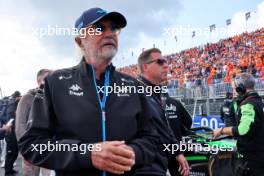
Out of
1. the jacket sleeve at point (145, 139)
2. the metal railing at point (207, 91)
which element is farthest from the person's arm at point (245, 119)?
the metal railing at point (207, 91)

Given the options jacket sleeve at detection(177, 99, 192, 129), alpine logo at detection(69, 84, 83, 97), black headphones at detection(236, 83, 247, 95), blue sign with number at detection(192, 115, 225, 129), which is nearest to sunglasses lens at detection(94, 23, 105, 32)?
alpine logo at detection(69, 84, 83, 97)

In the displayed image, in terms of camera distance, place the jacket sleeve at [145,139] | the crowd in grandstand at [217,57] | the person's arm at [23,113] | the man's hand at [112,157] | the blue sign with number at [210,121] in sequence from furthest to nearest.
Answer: the crowd in grandstand at [217,57] → the blue sign with number at [210,121] → the person's arm at [23,113] → the jacket sleeve at [145,139] → the man's hand at [112,157]

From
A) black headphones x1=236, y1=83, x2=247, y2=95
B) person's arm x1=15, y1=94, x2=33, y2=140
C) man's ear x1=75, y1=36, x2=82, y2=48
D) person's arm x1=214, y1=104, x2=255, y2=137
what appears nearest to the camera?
man's ear x1=75, y1=36, x2=82, y2=48

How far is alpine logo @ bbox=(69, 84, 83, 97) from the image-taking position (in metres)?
1.70

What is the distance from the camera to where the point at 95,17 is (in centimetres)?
186

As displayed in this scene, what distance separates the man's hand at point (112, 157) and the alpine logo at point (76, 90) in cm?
35

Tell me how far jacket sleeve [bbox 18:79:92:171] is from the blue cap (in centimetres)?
47

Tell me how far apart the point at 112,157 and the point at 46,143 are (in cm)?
38

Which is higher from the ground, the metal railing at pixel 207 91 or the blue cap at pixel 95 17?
the blue cap at pixel 95 17

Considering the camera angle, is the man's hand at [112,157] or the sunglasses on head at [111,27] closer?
the man's hand at [112,157]

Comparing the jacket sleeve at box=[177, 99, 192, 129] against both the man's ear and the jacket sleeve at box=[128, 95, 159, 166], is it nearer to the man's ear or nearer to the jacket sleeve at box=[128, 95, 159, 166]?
the jacket sleeve at box=[128, 95, 159, 166]

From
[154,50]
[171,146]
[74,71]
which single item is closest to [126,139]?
[74,71]

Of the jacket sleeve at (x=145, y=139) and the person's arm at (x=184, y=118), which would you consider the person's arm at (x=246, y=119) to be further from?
the jacket sleeve at (x=145, y=139)

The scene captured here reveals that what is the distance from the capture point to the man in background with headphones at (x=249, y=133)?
3469 mm
